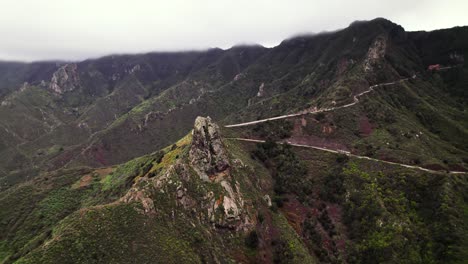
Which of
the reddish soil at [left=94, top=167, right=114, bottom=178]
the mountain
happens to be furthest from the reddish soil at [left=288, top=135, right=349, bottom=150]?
the reddish soil at [left=94, top=167, right=114, bottom=178]

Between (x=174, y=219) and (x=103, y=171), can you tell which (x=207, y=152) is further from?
(x=103, y=171)

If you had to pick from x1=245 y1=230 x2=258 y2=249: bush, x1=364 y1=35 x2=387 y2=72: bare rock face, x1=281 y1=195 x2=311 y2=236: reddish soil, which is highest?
x1=364 y1=35 x2=387 y2=72: bare rock face

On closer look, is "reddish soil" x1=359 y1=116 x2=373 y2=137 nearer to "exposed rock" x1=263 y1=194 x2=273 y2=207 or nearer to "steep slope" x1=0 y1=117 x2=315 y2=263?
"steep slope" x1=0 y1=117 x2=315 y2=263

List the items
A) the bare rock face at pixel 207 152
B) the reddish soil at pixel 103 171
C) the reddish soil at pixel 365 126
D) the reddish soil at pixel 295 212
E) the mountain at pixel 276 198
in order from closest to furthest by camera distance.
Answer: the mountain at pixel 276 198, the bare rock face at pixel 207 152, the reddish soil at pixel 295 212, the reddish soil at pixel 103 171, the reddish soil at pixel 365 126

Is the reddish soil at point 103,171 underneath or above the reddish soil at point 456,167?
underneath

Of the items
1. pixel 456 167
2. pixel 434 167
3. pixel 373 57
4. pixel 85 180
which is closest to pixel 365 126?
A: pixel 434 167

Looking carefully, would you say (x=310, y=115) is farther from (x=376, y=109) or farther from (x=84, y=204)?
(x=84, y=204)

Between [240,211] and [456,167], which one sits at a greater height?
[240,211]

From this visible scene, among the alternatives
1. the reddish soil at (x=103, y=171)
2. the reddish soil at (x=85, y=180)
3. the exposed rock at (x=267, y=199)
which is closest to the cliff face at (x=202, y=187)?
the exposed rock at (x=267, y=199)

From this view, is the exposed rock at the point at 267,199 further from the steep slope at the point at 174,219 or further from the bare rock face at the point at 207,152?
the bare rock face at the point at 207,152
